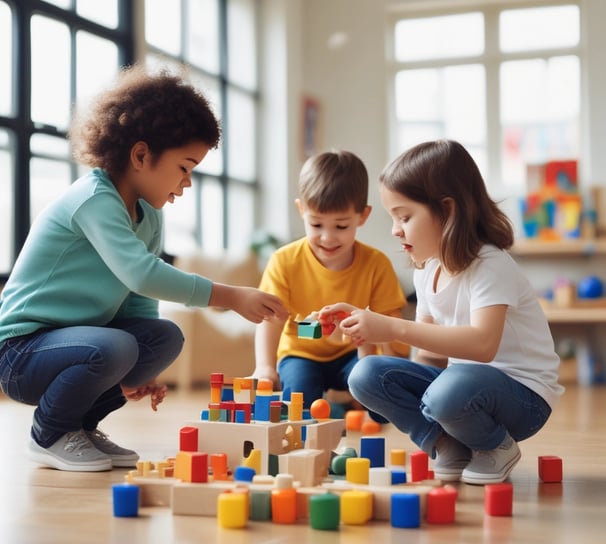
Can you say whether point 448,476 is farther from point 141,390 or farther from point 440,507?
point 141,390

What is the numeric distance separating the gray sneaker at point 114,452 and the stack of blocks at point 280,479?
299mm

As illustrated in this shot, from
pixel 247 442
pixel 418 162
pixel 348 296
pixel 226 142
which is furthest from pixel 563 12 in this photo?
pixel 247 442

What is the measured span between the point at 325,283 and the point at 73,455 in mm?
894

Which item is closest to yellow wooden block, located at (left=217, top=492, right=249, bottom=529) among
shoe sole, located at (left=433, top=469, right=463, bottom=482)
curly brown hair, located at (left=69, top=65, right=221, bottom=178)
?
shoe sole, located at (left=433, top=469, right=463, bottom=482)

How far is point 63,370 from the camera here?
1896 millimetres

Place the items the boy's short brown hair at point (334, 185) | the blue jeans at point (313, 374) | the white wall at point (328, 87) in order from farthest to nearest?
the white wall at point (328, 87) → the blue jeans at point (313, 374) → the boy's short brown hair at point (334, 185)

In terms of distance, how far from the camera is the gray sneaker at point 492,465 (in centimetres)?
176

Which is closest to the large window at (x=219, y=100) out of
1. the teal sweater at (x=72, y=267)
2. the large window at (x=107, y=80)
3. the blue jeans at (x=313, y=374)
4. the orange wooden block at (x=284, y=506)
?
the large window at (x=107, y=80)

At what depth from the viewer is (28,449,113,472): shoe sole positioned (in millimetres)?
1899

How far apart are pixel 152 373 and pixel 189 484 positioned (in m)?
0.71

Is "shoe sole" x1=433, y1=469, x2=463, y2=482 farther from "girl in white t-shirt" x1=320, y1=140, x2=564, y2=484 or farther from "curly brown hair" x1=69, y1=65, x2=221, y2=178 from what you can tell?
"curly brown hair" x1=69, y1=65, x2=221, y2=178

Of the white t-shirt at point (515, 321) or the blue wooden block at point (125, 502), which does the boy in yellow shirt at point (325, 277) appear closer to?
the white t-shirt at point (515, 321)

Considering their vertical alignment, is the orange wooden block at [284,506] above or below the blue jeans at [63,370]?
below

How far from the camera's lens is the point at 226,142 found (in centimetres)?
602
